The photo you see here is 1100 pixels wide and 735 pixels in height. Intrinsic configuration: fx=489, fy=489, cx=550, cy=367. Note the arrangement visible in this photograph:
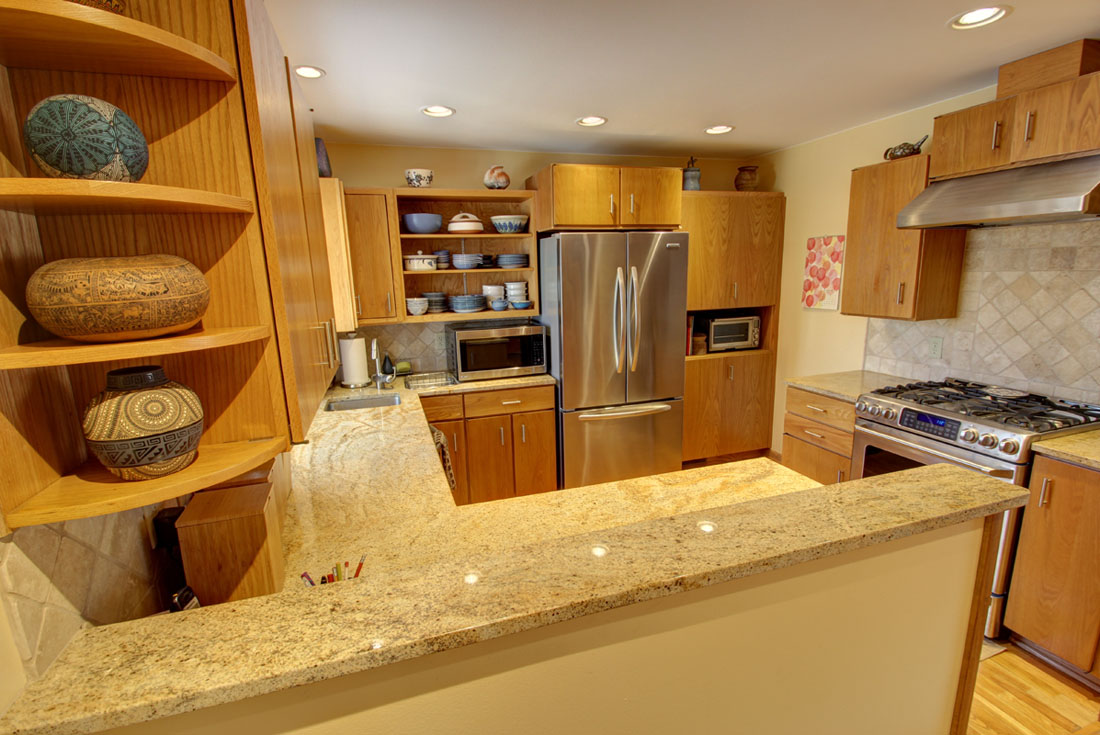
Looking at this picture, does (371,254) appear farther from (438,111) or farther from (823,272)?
(823,272)

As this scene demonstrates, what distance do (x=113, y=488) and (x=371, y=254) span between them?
2500mm

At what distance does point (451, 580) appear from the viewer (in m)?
0.76

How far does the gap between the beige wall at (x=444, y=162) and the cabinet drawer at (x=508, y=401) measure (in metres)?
1.46

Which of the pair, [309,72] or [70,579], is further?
[309,72]

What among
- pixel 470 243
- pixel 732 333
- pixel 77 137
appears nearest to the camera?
pixel 77 137

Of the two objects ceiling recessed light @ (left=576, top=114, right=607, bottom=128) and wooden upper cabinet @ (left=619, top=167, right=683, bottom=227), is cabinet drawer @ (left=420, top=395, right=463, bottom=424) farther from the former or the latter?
ceiling recessed light @ (left=576, top=114, right=607, bottom=128)

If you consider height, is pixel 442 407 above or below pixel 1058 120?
below

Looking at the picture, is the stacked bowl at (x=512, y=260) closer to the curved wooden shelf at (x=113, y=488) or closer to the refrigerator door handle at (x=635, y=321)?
the refrigerator door handle at (x=635, y=321)

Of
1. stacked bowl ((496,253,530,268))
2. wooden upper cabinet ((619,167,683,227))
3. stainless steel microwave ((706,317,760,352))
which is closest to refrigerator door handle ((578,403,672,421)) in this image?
stainless steel microwave ((706,317,760,352))

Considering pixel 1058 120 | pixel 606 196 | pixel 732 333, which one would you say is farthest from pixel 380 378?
pixel 1058 120

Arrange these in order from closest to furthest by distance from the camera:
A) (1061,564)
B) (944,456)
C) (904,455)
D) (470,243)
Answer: (1061,564) → (944,456) → (904,455) → (470,243)

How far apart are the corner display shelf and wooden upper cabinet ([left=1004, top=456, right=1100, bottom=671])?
2.63m

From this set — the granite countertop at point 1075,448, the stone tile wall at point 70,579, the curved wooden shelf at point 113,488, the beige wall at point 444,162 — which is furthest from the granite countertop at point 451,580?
the beige wall at point 444,162

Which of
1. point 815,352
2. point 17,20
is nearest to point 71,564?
point 17,20
